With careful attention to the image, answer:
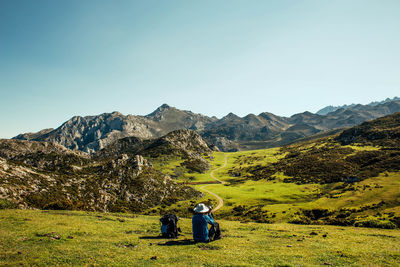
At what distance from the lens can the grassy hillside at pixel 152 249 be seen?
1512cm

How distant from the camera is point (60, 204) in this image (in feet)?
126

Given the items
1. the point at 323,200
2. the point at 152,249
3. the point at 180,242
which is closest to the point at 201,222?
the point at 180,242

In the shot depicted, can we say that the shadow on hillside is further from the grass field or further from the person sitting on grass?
the grass field

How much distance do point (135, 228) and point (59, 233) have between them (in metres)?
9.04

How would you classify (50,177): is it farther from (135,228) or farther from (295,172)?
(295,172)

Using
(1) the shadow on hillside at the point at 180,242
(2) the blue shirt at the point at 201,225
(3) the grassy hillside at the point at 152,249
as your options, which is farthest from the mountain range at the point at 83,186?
(2) the blue shirt at the point at 201,225

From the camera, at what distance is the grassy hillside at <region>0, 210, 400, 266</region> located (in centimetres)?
1512

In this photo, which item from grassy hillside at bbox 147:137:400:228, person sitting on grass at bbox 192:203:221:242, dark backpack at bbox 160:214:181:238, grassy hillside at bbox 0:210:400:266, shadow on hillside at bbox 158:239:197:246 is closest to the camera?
grassy hillside at bbox 0:210:400:266

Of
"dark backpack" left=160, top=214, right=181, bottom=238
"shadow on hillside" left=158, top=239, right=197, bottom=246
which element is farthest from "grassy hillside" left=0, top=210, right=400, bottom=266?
"dark backpack" left=160, top=214, right=181, bottom=238

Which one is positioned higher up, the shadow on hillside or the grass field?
the shadow on hillside

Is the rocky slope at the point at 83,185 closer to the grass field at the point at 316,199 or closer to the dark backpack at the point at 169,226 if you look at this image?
the grass field at the point at 316,199

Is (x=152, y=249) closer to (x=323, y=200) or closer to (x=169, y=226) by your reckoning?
(x=169, y=226)

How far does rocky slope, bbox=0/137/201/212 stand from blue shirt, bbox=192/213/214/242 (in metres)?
31.8

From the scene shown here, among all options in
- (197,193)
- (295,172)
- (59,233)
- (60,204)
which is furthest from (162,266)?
(295,172)
